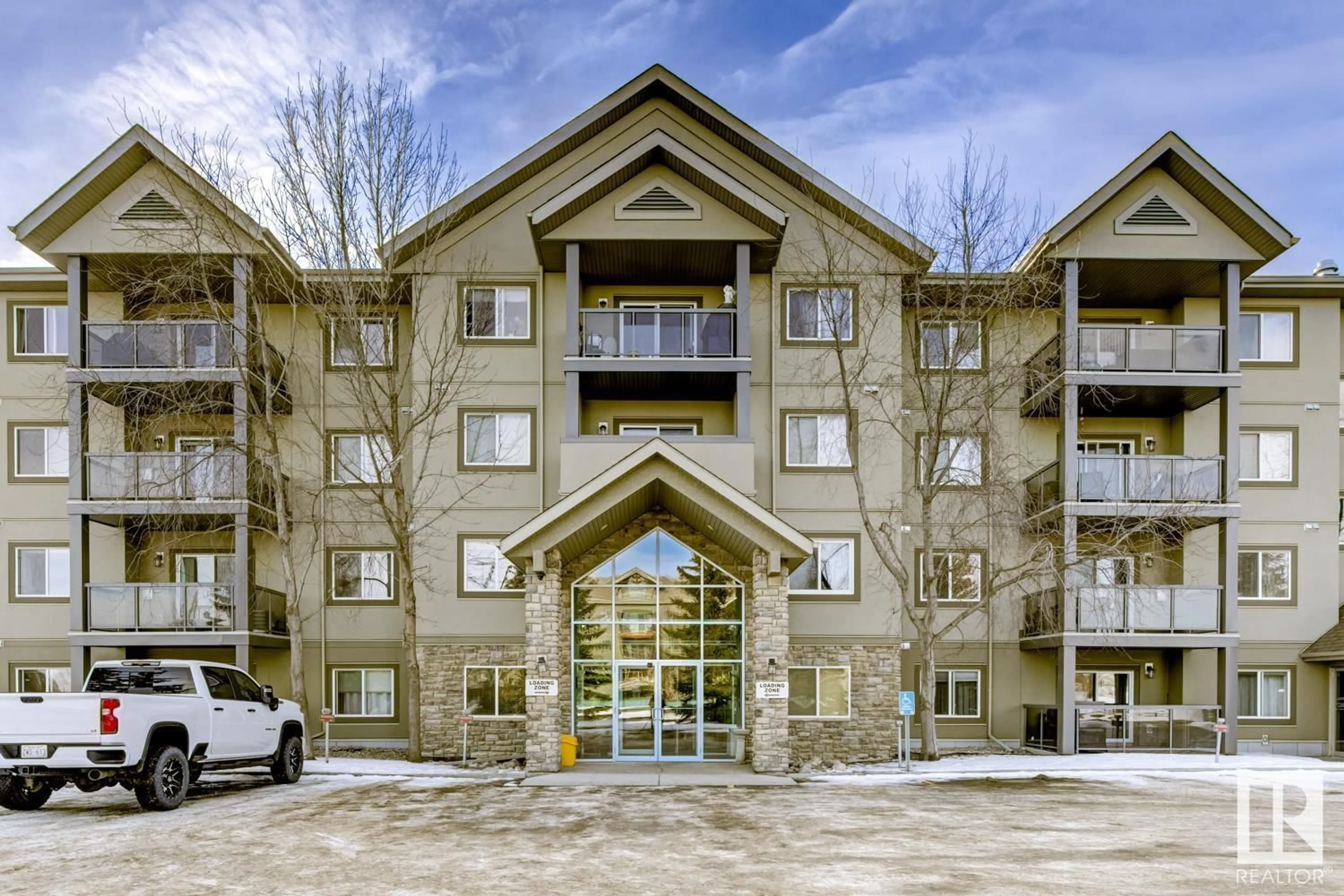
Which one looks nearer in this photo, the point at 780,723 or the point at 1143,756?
the point at 780,723

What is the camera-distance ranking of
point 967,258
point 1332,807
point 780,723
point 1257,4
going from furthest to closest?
point 1257,4, point 967,258, point 780,723, point 1332,807

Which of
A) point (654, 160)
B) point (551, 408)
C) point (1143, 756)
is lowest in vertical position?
point (1143, 756)

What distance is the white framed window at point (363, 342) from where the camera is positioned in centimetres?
1888

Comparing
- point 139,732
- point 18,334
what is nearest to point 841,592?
point 139,732

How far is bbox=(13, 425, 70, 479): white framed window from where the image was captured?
73.0ft

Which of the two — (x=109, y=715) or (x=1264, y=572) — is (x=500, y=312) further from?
(x=1264, y=572)

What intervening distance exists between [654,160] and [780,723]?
11.4 metres

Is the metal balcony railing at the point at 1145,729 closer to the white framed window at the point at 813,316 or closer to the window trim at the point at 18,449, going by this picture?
the white framed window at the point at 813,316

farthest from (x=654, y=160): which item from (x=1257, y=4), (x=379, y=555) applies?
(x=1257, y=4)

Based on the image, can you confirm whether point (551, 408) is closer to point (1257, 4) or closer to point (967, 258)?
point (967, 258)

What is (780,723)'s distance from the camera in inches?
681

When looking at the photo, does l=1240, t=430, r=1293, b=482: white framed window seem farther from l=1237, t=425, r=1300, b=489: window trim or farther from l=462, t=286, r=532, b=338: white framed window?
l=462, t=286, r=532, b=338: white framed window

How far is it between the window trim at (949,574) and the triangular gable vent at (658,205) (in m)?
8.91

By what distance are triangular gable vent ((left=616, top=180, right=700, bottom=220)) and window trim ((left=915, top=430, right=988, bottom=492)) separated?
652cm
